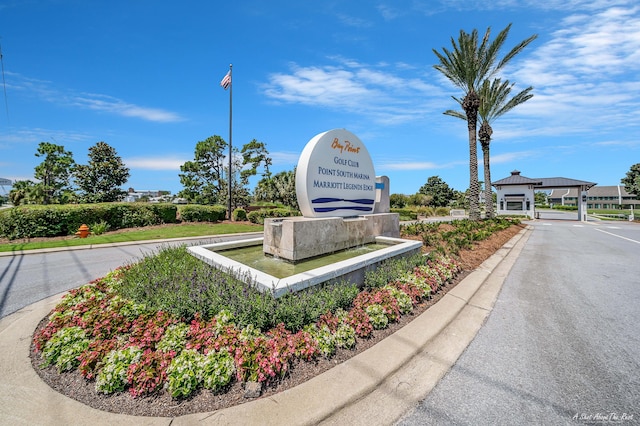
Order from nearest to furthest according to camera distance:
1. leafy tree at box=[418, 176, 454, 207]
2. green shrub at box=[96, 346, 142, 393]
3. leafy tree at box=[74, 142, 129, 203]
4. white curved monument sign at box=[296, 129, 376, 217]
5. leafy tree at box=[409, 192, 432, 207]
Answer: green shrub at box=[96, 346, 142, 393], white curved monument sign at box=[296, 129, 376, 217], leafy tree at box=[74, 142, 129, 203], leafy tree at box=[409, 192, 432, 207], leafy tree at box=[418, 176, 454, 207]

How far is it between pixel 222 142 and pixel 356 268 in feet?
106

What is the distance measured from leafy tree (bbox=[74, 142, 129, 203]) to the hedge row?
17995mm

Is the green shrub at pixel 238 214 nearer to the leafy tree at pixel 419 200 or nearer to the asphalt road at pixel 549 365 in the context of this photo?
the asphalt road at pixel 549 365

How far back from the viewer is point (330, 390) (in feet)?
8.86

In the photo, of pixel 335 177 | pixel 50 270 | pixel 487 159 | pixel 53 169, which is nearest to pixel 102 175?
pixel 53 169

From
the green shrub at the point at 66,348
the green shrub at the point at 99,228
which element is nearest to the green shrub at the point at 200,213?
the green shrub at the point at 99,228

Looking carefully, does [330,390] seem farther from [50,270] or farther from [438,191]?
[438,191]

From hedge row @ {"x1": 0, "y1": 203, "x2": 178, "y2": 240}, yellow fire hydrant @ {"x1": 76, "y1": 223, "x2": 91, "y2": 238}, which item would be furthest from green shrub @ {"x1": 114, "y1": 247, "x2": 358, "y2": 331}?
hedge row @ {"x1": 0, "y1": 203, "x2": 178, "y2": 240}

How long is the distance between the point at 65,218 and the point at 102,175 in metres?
21.4

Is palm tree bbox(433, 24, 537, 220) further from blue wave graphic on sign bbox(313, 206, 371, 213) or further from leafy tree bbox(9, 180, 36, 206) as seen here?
leafy tree bbox(9, 180, 36, 206)

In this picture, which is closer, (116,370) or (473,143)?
(116,370)

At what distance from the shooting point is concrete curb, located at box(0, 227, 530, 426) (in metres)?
2.35

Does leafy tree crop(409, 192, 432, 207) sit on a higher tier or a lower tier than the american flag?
lower

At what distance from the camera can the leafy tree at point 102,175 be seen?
1202 inches
